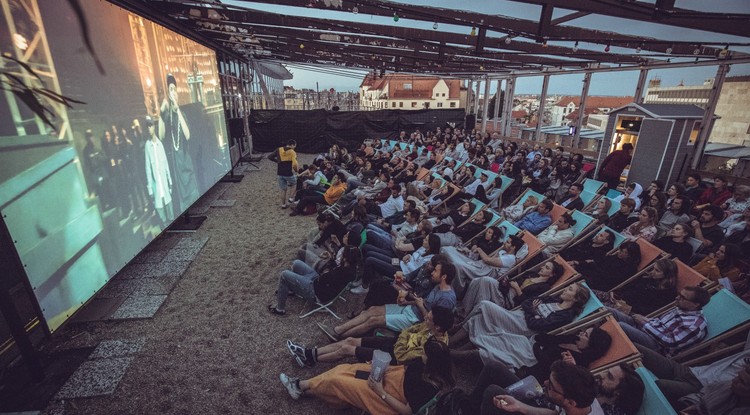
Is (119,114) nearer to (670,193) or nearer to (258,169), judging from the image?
(258,169)

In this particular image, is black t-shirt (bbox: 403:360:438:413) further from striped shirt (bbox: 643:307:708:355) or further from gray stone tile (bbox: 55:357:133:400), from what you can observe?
gray stone tile (bbox: 55:357:133:400)

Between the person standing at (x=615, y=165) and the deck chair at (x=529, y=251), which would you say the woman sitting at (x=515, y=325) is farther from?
the person standing at (x=615, y=165)

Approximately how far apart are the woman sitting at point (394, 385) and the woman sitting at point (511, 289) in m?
1.44

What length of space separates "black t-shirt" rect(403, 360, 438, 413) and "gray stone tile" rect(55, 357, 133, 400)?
105 inches

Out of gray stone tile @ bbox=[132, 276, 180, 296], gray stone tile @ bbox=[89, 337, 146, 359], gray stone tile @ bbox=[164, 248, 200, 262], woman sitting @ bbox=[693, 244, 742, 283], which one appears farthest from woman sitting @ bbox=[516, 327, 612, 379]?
gray stone tile @ bbox=[164, 248, 200, 262]

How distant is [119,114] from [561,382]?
527cm

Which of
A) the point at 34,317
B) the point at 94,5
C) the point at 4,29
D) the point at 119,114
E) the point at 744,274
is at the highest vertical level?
the point at 94,5

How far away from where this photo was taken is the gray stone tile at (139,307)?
149 inches

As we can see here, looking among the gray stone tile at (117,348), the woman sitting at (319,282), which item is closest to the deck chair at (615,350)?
the woman sitting at (319,282)

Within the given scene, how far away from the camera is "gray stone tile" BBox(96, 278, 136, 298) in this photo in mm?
4125

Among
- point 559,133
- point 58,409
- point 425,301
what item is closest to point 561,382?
point 425,301

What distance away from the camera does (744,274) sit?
356 cm

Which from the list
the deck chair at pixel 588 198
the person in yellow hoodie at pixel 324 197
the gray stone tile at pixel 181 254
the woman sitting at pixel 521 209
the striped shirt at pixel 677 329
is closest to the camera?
the striped shirt at pixel 677 329

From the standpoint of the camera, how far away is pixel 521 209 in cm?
591
